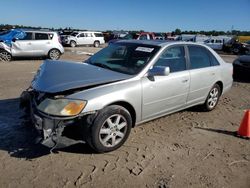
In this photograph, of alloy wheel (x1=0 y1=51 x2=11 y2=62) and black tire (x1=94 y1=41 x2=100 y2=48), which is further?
black tire (x1=94 y1=41 x2=100 y2=48)

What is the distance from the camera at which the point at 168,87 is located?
4730 mm

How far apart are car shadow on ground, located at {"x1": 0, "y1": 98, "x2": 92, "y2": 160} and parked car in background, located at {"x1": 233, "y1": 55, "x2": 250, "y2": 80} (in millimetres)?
8554

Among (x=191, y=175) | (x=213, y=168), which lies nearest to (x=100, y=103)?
(x=191, y=175)

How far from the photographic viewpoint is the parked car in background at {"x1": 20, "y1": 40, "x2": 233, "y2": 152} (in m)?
3.65

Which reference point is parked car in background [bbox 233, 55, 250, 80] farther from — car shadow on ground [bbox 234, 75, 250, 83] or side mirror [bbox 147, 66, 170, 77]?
side mirror [bbox 147, 66, 170, 77]

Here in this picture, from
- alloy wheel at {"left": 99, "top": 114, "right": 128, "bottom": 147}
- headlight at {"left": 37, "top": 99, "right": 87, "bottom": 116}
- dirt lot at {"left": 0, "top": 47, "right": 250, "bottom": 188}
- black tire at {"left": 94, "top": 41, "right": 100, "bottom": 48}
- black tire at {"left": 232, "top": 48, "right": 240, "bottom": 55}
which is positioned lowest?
dirt lot at {"left": 0, "top": 47, "right": 250, "bottom": 188}

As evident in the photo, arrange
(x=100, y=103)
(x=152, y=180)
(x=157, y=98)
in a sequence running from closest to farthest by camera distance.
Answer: (x=152, y=180) < (x=100, y=103) < (x=157, y=98)

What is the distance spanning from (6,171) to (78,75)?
1.59 m

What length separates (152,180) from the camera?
3455 millimetres

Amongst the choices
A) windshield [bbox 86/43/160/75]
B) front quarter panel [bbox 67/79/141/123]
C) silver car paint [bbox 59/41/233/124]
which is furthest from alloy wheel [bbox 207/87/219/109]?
front quarter panel [bbox 67/79/141/123]

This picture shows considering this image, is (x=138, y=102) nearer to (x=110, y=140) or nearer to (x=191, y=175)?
(x=110, y=140)

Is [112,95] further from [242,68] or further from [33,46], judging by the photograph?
[33,46]

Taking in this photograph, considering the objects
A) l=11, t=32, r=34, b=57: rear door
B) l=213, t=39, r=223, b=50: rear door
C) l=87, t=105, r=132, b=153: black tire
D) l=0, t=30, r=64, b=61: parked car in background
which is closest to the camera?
l=87, t=105, r=132, b=153: black tire

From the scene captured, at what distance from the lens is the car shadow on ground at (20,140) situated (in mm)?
3951
